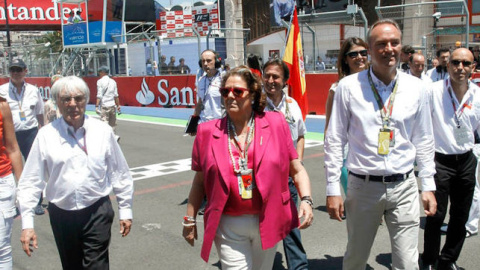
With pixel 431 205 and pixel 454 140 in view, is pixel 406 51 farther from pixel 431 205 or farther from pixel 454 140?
pixel 431 205

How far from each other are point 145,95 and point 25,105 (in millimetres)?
12859

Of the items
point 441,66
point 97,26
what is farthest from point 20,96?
point 97,26

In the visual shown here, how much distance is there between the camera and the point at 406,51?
8039mm

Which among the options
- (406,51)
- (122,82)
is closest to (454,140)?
(406,51)

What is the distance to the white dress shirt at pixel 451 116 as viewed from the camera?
4.31 meters

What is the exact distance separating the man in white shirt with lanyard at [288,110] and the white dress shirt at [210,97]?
2.30 metres

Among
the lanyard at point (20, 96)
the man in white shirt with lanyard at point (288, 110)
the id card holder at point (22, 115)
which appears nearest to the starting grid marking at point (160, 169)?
the id card holder at point (22, 115)

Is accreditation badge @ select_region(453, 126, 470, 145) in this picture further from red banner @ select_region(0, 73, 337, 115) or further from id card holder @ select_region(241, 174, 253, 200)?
red banner @ select_region(0, 73, 337, 115)

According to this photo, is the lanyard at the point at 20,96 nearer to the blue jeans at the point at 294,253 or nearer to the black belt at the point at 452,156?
the blue jeans at the point at 294,253

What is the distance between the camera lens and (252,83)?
10.4 feet

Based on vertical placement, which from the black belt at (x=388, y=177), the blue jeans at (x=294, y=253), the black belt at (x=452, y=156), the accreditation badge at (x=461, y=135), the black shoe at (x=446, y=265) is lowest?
the black shoe at (x=446, y=265)

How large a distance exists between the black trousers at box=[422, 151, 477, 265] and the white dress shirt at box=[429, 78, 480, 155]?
0.08 metres

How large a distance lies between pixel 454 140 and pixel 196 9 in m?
36.8

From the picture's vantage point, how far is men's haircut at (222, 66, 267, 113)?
3140 millimetres
